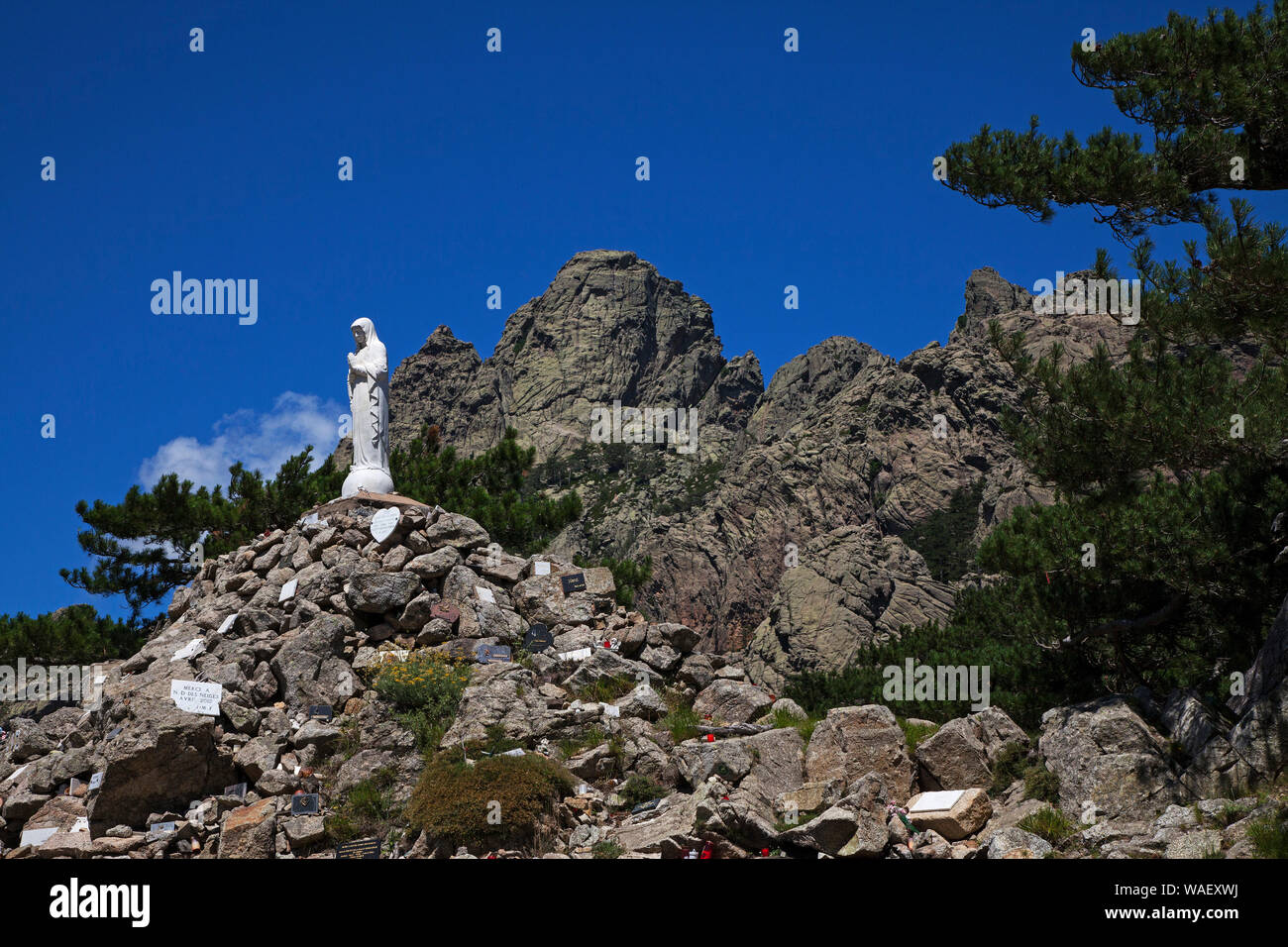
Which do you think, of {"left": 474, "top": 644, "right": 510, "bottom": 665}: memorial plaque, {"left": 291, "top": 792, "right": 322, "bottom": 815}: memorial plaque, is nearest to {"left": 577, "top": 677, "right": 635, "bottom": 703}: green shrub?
{"left": 474, "top": 644, "right": 510, "bottom": 665}: memorial plaque

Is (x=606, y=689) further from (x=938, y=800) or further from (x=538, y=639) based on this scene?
(x=938, y=800)

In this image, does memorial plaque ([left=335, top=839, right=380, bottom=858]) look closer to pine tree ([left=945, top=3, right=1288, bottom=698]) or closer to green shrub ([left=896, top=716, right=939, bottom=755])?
green shrub ([left=896, top=716, right=939, bottom=755])

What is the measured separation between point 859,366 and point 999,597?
290 feet

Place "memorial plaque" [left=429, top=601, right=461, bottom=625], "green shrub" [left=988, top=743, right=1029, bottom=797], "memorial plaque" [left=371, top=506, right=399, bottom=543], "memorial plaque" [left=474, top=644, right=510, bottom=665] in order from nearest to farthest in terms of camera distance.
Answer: "green shrub" [left=988, top=743, right=1029, bottom=797] → "memorial plaque" [left=474, top=644, right=510, bottom=665] → "memorial plaque" [left=429, top=601, right=461, bottom=625] → "memorial plaque" [left=371, top=506, right=399, bottom=543]

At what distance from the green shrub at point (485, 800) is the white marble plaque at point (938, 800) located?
4.18 metres

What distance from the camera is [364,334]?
69.0ft

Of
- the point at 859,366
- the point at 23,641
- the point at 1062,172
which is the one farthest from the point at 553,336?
the point at 1062,172

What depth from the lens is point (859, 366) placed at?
104938 millimetres

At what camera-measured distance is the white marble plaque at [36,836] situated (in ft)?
45.4

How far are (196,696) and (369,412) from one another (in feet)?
23.9

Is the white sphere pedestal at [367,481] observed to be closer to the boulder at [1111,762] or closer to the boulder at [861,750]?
the boulder at [861,750]

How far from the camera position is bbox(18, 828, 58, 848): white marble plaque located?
45.4 feet

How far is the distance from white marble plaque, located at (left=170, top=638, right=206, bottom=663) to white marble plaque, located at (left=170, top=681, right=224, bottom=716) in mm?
1846

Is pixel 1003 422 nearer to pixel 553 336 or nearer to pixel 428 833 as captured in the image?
pixel 428 833
